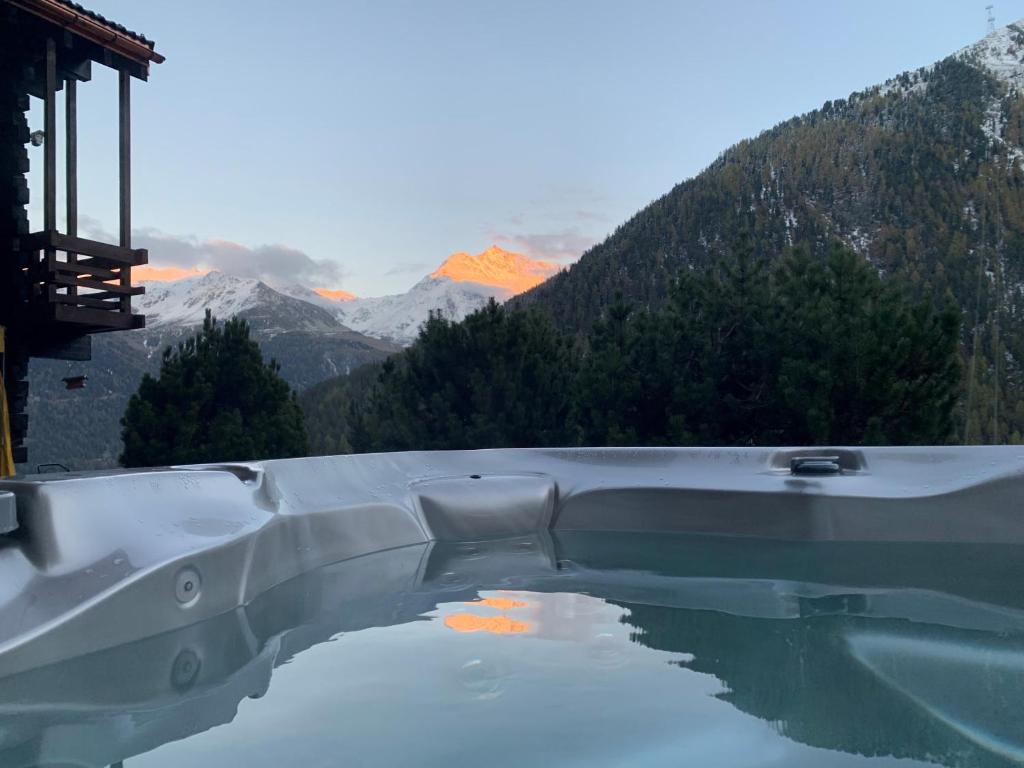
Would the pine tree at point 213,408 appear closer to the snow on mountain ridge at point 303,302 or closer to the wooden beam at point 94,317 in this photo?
the wooden beam at point 94,317

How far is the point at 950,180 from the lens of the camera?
1261 inches

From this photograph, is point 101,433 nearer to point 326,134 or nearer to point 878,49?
point 326,134

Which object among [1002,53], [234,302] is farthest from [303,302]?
[1002,53]

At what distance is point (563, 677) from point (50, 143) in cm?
394

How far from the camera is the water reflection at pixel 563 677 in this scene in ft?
2.68

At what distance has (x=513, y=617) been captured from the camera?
1.37 meters

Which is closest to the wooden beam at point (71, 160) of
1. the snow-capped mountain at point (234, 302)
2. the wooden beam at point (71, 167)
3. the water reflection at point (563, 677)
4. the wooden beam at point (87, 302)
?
the wooden beam at point (71, 167)

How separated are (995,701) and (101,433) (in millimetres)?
37031

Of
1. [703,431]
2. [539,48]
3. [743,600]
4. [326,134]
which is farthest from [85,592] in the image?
[326,134]

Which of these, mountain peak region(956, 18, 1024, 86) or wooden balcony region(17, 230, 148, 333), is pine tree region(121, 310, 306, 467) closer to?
wooden balcony region(17, 230, 148, 333)

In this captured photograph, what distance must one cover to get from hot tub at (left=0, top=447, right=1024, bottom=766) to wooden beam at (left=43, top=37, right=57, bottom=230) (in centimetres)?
279

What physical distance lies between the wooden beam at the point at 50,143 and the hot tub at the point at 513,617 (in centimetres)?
279

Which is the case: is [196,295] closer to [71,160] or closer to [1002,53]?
[1002,53]

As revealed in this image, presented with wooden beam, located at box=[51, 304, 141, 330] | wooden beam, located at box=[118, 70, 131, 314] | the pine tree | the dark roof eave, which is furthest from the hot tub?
the pine tree
